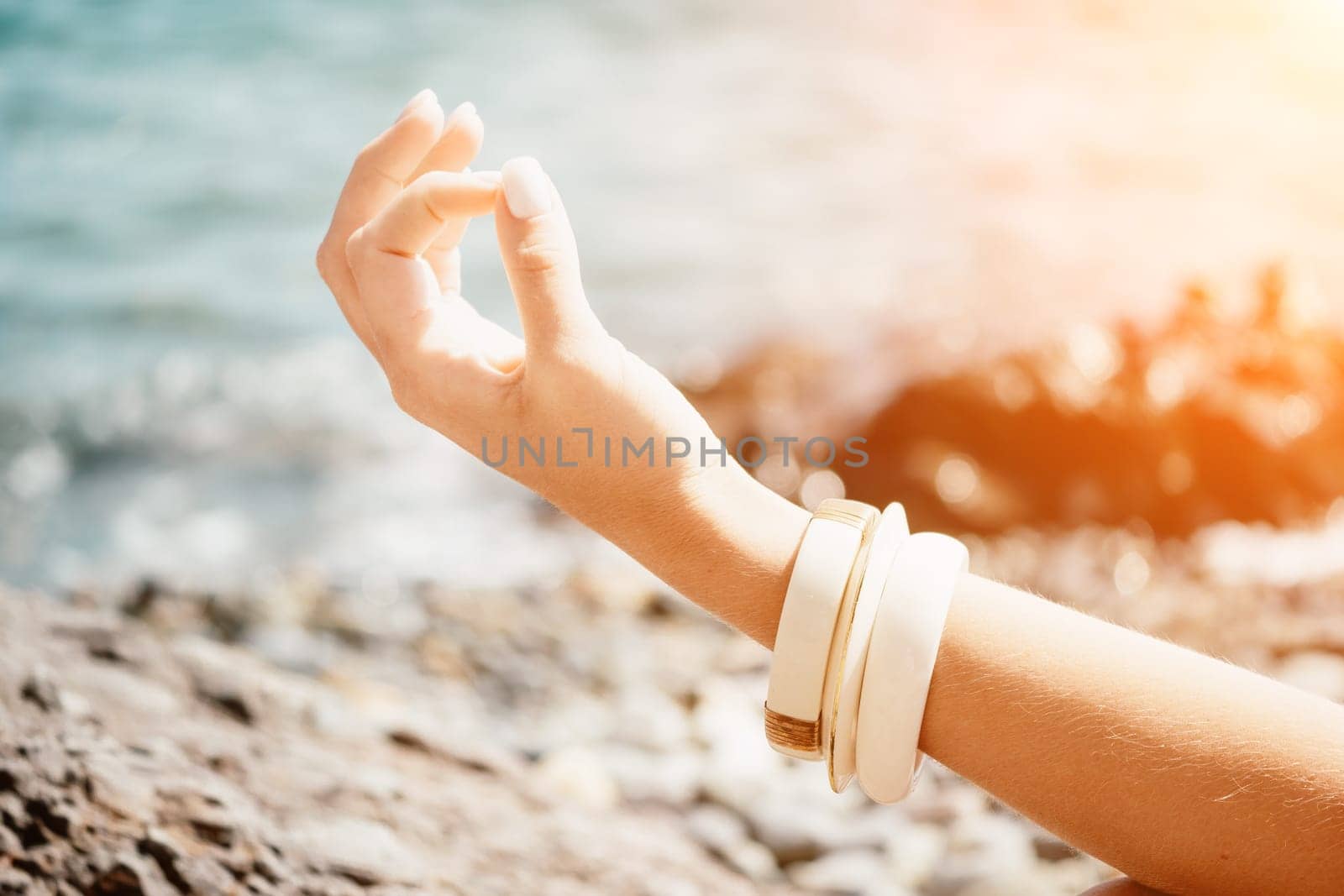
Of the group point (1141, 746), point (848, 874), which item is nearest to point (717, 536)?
point (1141, 746)

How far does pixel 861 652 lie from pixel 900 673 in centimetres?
6

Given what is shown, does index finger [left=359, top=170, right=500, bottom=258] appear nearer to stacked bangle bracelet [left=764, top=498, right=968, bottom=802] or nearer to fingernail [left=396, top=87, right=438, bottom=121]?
fingernail [left=396, top=87, right=438, bottom=121]

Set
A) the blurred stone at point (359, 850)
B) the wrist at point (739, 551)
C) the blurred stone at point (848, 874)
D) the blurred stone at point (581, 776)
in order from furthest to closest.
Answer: the blurred stone at point (581, 776)
the blurred stone at point (848, 874)
the blurred stone at point (359, 850)
the wrist at point (739, 551)

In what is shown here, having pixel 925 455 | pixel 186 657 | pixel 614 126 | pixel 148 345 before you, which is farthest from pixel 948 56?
pixel 186 657

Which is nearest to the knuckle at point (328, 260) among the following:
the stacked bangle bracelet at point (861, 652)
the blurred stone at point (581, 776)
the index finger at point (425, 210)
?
the index finger at point (425, 210)

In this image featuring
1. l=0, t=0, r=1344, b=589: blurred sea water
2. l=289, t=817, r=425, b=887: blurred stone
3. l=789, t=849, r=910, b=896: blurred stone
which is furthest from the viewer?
l=0, t=0, r=1344, b=589: blurred sea water

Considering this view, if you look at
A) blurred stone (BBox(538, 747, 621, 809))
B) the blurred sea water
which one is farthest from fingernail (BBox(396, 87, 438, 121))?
the blurred sea water

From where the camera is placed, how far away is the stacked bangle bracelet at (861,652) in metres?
1.29

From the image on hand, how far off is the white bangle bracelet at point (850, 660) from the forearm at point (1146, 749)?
97 millimetres

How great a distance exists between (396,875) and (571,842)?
1.37ft

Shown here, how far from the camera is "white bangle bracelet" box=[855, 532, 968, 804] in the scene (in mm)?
1280

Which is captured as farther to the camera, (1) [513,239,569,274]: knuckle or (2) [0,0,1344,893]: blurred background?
(2) [0,0,1344,893]: blurred background

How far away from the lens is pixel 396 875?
5.46 ft
